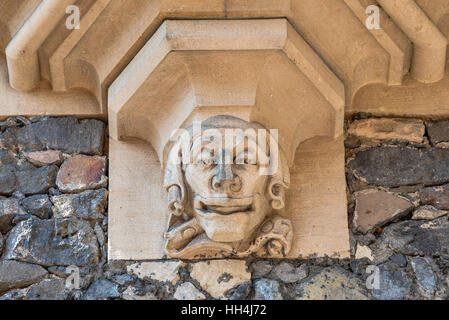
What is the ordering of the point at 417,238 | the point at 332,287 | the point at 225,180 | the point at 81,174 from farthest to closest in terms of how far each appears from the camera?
the point at 81,174 → the point at 417,238 → the point at 332,287 → the point at 225,180

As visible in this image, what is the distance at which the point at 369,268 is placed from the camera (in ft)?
10.8

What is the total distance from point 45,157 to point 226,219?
32.1 inches

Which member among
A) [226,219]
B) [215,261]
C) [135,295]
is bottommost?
[135,295]

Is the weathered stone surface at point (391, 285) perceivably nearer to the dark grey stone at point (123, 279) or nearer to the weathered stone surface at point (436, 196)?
the weathered stone surface at point (436, 196)

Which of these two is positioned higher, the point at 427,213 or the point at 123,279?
the point at 427,213

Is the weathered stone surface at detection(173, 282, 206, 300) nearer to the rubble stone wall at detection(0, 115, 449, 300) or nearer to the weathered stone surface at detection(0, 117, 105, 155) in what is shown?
the rubble stone wall at detection(0, 115, 449, 300)

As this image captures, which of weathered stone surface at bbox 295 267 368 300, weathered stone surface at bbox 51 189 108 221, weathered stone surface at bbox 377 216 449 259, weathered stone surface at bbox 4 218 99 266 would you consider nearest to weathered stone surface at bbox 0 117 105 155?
weathered stone surface at bbox 51 189 108 221

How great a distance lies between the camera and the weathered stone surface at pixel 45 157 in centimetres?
Result: 352

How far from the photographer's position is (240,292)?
3232 mm

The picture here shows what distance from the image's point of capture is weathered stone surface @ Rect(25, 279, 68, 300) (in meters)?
3.26

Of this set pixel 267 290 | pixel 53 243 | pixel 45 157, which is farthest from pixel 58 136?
pixel 267 290

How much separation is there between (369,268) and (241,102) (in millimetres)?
743

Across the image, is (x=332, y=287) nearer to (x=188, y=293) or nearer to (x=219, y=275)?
(x=219, y=275)
